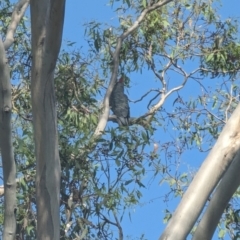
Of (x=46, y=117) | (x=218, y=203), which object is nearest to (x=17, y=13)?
(x=46, y=117)

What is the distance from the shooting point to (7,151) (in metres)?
3.93

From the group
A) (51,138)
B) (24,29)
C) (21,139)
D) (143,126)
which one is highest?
(24,29)

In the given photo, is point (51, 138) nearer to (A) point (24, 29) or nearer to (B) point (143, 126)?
(B) point (143, 126)

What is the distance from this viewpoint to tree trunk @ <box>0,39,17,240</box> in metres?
3.93

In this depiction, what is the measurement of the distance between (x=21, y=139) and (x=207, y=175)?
87.3 inches

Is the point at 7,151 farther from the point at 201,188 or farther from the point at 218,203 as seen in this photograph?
the point at 218,203

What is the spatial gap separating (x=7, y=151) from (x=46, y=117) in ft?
0.86

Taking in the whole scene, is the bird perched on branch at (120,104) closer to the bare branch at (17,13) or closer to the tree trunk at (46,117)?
the bare branch at (17,13)

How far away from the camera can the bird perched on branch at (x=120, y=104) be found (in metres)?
7.31

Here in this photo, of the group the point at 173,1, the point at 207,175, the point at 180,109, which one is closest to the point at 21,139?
the point at 207,175

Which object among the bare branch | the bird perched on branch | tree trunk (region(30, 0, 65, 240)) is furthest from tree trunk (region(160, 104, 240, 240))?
the bare branch

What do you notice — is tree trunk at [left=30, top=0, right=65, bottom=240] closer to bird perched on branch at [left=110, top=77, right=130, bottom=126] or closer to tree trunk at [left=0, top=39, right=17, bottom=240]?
tree trunk at [left=0, top=39, right=17, bottom=240]

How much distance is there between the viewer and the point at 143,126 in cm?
718

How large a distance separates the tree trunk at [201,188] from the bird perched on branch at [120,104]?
3.22 m
